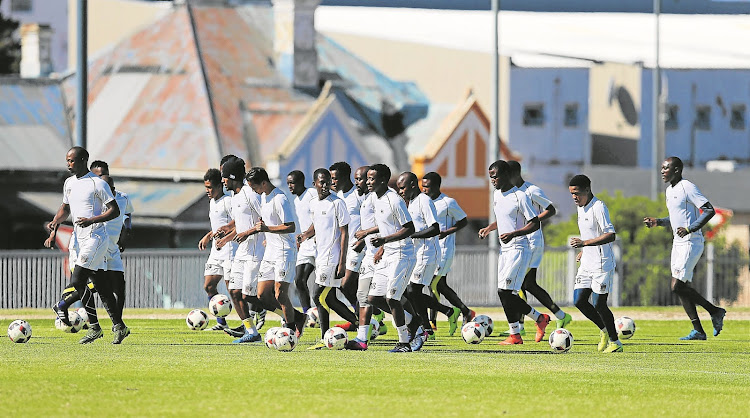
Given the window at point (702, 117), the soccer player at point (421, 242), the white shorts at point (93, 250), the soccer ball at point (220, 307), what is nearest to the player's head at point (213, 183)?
the soccer ball at point (220, 307)

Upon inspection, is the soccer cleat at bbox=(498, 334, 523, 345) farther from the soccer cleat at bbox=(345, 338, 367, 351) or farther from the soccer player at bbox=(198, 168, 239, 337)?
the soccer player at bbox=(198, 168, 239, 337)

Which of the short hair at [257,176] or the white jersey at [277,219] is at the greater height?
the short hair at [257,176]

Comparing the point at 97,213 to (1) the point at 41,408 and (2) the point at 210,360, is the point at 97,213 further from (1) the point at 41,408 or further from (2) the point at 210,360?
(1) the point at 41,408

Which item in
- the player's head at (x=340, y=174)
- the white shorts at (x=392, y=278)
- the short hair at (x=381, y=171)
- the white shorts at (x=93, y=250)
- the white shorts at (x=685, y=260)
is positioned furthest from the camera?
the white shorts at (x=685, y=260)

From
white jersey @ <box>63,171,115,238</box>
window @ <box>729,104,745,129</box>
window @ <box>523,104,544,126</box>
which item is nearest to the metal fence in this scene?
white jersey @ <box>63,171,115,238</box>

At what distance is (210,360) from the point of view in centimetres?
1492

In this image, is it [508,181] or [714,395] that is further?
[508,181]

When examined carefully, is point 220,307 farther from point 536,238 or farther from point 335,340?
point 536,238

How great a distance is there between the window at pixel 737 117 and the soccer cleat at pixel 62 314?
156ft

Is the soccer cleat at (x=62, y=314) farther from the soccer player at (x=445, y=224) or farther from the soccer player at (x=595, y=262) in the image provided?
the soccer player at (x=595, y=262)

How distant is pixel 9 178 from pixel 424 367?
30390 mm

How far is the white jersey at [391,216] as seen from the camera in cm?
1574

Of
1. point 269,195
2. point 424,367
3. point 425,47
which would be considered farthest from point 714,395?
point 425,47

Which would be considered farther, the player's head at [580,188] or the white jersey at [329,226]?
the white jersey at [329,226]
